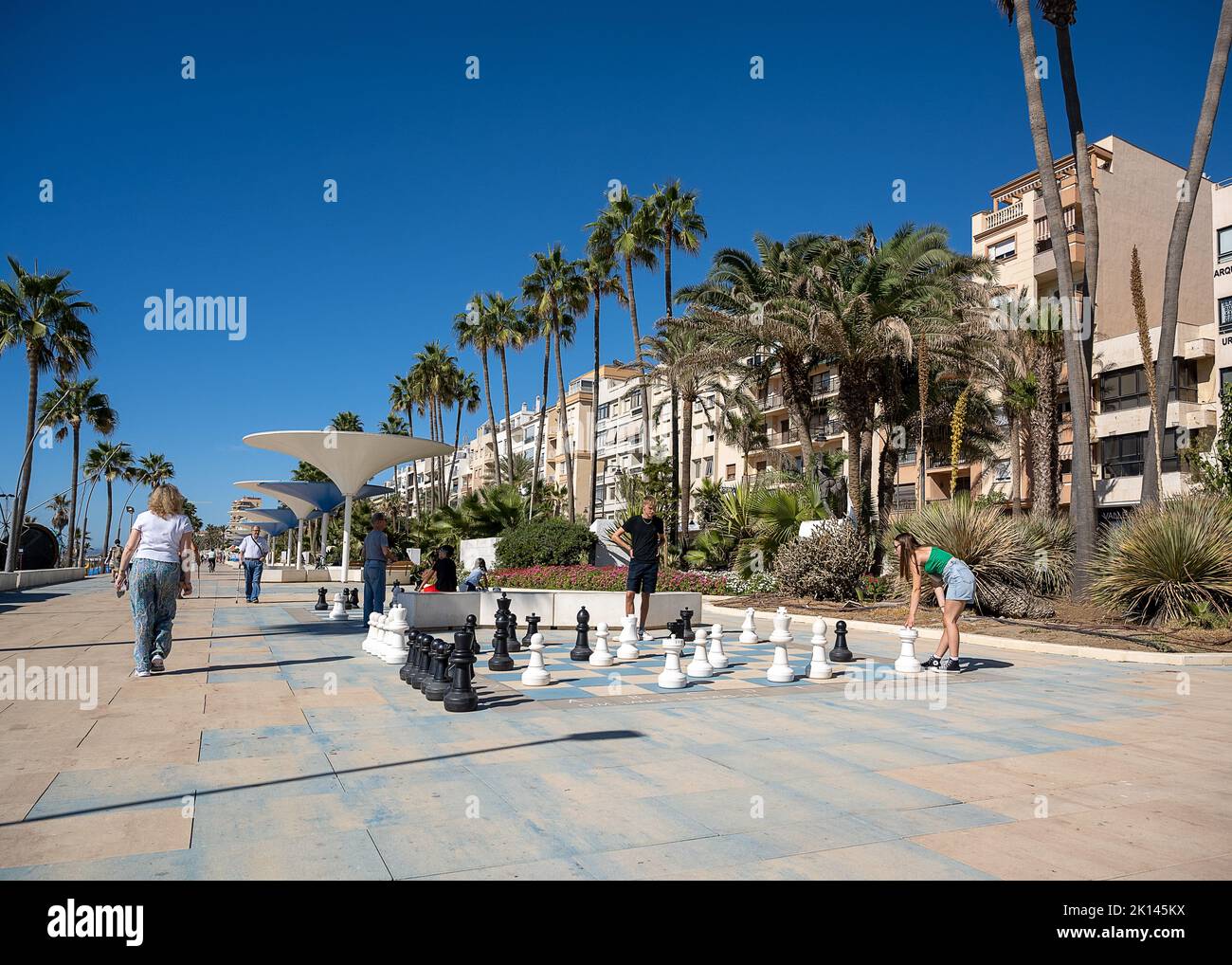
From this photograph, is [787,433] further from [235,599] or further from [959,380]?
[235,599]

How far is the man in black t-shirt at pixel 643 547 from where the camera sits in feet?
34.9

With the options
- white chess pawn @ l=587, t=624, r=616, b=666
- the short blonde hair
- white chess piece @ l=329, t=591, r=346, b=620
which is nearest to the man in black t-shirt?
white chess pawn @ l=587, t=624, r=616, b=666

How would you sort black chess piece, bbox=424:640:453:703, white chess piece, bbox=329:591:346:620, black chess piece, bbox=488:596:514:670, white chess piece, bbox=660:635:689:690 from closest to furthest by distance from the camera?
black chess piece, bbox=424:640:453:703
white chess piece, bbox=660:635:689:690
black chess piece, bbox=488:596:514:670
white chess piece, bbox=329:591:346:620

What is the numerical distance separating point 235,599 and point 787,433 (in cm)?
3377

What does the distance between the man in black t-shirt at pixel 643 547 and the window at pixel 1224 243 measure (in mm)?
30153

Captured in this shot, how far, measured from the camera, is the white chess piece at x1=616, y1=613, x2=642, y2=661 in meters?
9.84

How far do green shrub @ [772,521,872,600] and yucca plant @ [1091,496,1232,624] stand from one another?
520 centimetres

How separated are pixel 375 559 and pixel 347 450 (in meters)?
7.48

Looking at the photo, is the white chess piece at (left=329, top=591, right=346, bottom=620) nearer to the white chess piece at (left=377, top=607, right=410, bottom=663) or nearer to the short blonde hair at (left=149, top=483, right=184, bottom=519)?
the white chess piece at (left=377, top=607, right=410, bottom=663)

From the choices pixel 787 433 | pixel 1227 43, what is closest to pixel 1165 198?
pixel 787 433

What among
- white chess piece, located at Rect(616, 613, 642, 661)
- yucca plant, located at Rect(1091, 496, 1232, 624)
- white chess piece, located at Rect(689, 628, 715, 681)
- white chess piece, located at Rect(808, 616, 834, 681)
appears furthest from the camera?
yucca plant, located at Rect(1091, 496, 1232, 624)

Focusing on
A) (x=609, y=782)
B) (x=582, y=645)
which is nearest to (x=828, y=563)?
(x=582, y=645)

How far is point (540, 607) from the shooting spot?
1389 cm

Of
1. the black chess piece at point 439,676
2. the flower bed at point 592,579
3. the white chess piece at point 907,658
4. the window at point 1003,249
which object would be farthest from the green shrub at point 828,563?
the window at point 1003,249
